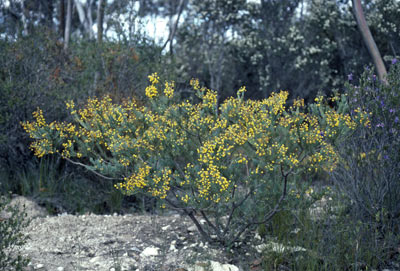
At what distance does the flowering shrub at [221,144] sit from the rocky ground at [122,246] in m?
0.29

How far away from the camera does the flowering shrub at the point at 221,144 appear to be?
3.31 meters

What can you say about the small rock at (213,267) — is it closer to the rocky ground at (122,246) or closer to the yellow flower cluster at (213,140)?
the rocky ground at (122,246)

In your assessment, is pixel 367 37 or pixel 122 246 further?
pixel 367 37

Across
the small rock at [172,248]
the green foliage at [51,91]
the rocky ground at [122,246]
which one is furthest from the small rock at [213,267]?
the green foliage at [51,91]

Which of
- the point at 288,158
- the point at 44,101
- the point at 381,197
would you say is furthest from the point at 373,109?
the point at 44,101

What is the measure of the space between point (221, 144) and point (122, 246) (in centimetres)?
148

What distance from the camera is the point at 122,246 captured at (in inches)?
161

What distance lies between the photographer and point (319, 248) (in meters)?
3.79

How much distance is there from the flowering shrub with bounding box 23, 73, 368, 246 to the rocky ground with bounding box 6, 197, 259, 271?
0.29 m

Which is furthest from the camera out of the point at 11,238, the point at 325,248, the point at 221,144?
the point at 325,248

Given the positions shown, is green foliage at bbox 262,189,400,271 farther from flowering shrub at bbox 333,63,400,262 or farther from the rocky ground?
the rocky ground

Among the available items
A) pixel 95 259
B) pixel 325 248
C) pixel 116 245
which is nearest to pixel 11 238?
pixel 95 259

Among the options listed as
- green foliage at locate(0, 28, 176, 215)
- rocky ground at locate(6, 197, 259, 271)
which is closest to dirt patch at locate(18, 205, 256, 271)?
rocky ground at locate(6, 197, 259, 271)

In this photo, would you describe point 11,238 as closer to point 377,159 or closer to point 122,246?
point 122,246
